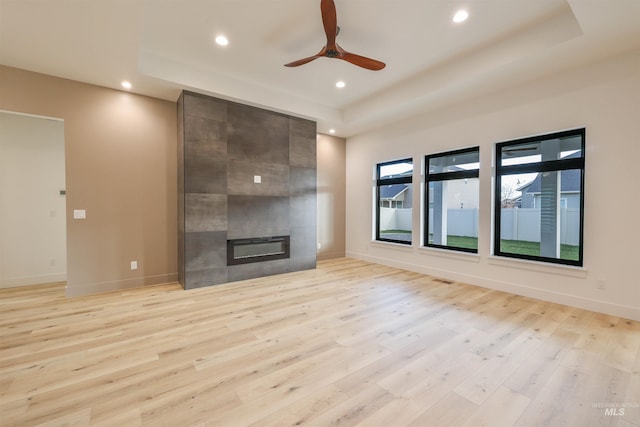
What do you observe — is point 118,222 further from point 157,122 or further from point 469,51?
point 469,51

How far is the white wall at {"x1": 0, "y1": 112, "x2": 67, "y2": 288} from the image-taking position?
3990mm

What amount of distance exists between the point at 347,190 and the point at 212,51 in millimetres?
4164

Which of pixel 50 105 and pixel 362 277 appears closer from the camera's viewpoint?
pixel 50 105

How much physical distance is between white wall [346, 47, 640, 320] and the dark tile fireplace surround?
2.44 m

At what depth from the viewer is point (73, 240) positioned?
147 inches

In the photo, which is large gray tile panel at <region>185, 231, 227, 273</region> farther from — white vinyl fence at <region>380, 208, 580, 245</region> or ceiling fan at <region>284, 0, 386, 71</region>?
white vinyl fence at <region>380, 208, 580, 245</region>

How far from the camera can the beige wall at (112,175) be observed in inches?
143

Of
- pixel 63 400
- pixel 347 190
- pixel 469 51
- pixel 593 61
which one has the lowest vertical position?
pixel 63 400

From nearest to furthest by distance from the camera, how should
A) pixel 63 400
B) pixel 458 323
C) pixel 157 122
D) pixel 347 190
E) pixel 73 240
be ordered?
pixel 63 400 < pixel 458 323 < pixel 73 240 < pixel 157 122 < pixel 347 190

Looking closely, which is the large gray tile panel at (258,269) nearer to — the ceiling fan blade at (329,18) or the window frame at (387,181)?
the window frame at (387,181)

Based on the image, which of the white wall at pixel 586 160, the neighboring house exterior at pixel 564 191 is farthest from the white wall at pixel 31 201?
the neighboring house exterior at pixel 564 191

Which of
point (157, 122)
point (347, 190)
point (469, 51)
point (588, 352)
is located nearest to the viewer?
point (588, 352)

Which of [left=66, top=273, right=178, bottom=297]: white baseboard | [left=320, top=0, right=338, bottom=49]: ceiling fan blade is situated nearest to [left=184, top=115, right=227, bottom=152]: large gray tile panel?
[left=66, top=273, right=178, bottom=297]: white baseboard

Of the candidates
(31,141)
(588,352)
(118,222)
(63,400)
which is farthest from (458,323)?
(31,141)
